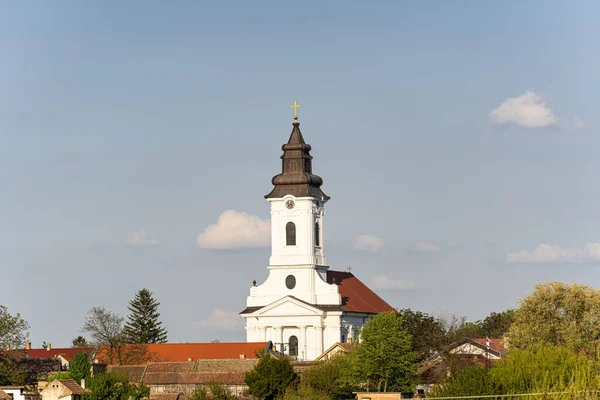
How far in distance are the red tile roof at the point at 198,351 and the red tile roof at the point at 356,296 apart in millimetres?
11864

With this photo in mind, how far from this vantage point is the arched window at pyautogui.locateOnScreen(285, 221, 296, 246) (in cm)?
11556

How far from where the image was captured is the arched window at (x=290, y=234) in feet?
379

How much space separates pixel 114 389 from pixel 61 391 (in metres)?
3.08

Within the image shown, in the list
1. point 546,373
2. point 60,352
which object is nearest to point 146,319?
point 60,352

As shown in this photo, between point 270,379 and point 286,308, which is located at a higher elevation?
point 286,308

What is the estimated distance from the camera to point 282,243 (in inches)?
4562

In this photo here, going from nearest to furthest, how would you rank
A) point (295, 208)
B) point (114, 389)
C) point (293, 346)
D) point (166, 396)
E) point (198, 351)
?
point (114, 389), point (166, 396), point (198, 351), point (293, 346), point (295, 208)

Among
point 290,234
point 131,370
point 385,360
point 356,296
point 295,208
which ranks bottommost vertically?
point 385,360

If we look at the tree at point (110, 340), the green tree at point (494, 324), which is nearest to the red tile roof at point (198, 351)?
the tree at point (110, 340)

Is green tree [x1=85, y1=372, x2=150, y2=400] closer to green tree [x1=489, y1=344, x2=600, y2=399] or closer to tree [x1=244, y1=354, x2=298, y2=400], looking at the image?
tree [x1=244, y1=354, x2=298, y2=400]

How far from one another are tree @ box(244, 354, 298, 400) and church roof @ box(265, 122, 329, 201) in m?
30.7

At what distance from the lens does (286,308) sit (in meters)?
115

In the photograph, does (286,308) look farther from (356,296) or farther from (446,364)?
(446,364)

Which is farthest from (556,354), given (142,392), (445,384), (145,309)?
(145,309)
